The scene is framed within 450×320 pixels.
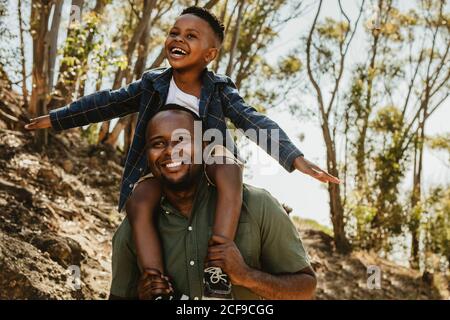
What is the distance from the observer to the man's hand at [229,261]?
2.12 metres

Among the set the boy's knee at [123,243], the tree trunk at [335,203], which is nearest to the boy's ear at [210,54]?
the boy's knee at [123,243]

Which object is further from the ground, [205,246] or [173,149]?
[173,149]

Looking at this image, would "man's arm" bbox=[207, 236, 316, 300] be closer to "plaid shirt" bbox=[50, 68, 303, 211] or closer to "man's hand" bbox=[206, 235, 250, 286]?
"man's hand" bbox=[206, 235, 250, 286]

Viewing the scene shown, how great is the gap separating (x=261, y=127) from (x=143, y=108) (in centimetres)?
55

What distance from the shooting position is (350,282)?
470 inches

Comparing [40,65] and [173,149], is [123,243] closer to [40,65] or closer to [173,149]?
[173,149]

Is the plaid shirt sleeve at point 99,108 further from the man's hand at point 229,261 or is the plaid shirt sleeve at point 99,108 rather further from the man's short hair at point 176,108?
the man's hand at point 229,261

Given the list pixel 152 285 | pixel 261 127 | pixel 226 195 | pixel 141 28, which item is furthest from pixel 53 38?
pixel 152 285

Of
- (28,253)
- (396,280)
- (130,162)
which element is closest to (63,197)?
(28,253)

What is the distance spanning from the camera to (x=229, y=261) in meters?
2.13

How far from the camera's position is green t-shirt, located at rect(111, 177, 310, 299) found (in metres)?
2.27

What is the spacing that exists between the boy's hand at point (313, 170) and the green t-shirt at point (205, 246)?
0.19 meters

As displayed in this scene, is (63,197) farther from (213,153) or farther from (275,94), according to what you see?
(275,94)

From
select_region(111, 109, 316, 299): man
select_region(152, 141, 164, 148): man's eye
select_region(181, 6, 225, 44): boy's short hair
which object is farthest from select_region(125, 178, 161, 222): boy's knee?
select_region(181, 6, 225, 44): boy's short hair
